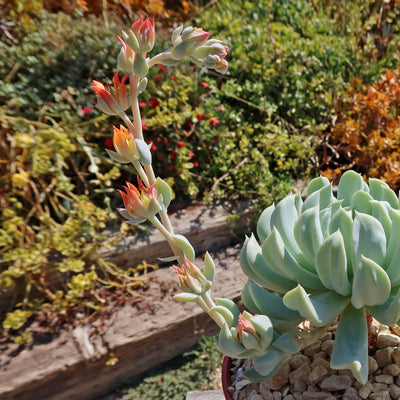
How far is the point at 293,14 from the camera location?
3.59 metres

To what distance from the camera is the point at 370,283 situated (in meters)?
0.68

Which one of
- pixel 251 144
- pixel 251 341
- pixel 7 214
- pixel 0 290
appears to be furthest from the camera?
pixel 251 144

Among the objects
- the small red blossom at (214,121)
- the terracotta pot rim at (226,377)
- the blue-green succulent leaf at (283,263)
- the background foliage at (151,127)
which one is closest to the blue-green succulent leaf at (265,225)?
the blue-green succulent leaf at (283,263)

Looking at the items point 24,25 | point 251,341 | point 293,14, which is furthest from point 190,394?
point 293,14

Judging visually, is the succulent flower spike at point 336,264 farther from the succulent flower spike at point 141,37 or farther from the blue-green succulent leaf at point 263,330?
the succulent flower spike at point 141,37

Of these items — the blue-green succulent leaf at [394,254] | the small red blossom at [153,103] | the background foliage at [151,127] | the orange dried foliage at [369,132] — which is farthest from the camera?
the small red blossom at [153,103]

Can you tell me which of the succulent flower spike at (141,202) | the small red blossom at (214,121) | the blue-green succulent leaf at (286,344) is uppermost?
the succulent flower spike at (141,202)

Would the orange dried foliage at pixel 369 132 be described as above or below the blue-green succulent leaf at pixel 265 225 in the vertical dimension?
below

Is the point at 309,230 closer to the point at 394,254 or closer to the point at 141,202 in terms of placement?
the point at 394,254

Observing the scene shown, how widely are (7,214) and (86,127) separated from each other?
0.71 m

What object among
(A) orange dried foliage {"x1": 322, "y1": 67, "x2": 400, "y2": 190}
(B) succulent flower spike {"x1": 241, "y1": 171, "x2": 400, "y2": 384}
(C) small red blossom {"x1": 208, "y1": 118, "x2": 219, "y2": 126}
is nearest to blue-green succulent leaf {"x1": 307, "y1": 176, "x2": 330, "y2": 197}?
(B) succulent flower spike {"x1": 241, "y1": 171, "x2": 400, "y2": 384}

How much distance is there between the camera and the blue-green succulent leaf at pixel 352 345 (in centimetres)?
68

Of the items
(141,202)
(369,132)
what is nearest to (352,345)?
(141,202)

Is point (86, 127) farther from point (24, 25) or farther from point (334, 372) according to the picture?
point (334, 372)
